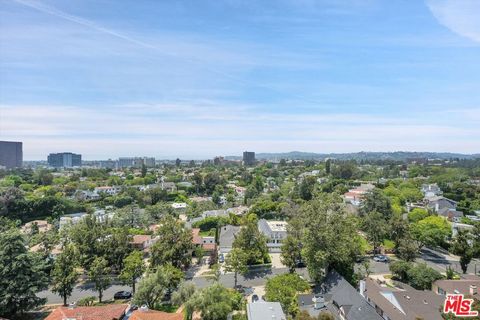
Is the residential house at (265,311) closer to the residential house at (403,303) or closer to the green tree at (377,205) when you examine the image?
Result: the residential house at (403,303)

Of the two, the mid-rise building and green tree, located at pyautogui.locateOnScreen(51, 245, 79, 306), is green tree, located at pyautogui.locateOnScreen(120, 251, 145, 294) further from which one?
the mid-rise building

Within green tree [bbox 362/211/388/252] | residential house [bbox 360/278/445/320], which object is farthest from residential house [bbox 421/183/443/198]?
residential house [bbox 360/278/445/320]

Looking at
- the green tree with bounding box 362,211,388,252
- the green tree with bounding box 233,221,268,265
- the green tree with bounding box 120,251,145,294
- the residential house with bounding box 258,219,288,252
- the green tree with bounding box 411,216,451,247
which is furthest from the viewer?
the residential house with bounding box 258,219,288,252

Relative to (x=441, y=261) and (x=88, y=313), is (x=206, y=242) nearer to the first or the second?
(x=88, y=313)

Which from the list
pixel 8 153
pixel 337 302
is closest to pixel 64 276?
pixel 337 302

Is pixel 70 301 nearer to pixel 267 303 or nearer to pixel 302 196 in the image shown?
pixel 267 303
